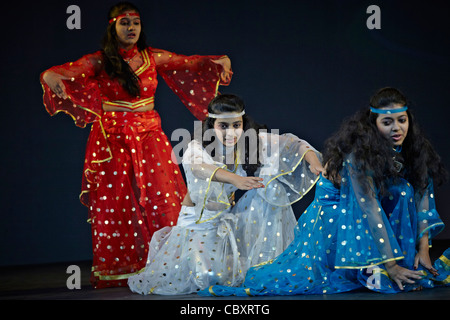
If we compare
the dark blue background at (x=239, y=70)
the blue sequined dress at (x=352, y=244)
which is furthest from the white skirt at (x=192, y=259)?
the dark blue background at (x=239, y=70)

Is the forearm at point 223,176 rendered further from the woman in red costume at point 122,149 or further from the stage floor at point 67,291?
the woman in red costume at point 122,149

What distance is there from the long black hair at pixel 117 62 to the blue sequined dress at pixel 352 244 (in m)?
1.11

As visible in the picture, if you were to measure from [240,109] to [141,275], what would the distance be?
2.57ft

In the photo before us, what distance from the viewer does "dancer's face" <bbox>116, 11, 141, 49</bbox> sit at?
3.21 meters

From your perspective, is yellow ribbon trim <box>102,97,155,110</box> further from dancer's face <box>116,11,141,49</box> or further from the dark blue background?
the dark blue background

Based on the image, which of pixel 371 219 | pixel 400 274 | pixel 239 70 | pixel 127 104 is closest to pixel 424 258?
pixel 400 274

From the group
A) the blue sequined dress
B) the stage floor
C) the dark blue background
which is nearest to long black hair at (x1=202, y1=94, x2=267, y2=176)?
the blue sequined dress

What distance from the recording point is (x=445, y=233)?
13.9 ft

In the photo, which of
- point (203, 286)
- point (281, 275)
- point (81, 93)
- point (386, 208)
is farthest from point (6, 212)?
point (386, 208)

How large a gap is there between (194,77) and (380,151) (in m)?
1.35

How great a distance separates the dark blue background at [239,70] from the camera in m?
4.10

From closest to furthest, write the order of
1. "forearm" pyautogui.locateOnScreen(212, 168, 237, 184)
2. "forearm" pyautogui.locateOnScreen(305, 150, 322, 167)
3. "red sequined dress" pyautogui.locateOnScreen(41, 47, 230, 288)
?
"forearm" pyautogui.locateOnScreen(212, 168, 237, 184) < "forearm" pyautogui.locateOnScreen(305, 150, 322, 167) < "red sequined dress" pyautogui.locateOnScreen(41, 47, 230, 288)

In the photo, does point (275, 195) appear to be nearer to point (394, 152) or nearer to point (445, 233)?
point (394, 152)

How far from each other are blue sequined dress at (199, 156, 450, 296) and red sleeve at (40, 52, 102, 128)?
1229mm
